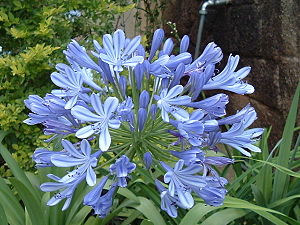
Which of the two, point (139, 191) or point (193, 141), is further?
point (139, 191)

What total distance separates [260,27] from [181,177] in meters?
2.68

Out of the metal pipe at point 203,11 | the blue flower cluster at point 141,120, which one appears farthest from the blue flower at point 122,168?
the metal pipe at point 203,11

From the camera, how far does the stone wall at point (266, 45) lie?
3.61 m

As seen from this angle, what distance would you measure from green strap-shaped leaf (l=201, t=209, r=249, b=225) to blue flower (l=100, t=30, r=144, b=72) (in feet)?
2.53

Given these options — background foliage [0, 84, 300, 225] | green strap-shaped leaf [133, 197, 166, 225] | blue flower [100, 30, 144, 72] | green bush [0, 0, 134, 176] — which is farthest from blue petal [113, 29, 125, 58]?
green bush [0, 0, 134, 176]

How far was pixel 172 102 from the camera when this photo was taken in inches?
53.8

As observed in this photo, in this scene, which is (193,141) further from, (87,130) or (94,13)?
(94,13)

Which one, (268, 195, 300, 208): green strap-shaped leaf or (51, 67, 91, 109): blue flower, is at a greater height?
(51, 67, 91, 109): blue flower

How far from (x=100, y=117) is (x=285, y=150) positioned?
3.47 feet

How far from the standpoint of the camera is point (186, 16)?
185 inches

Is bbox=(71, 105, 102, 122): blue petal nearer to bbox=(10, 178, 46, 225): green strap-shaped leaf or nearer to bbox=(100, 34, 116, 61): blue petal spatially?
bbox=(100, 34, 116, 61): blue petal

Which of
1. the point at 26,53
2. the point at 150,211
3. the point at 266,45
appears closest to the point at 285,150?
the point at 150,211

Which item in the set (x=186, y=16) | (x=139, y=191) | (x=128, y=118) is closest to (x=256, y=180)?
(x=139, y=191)

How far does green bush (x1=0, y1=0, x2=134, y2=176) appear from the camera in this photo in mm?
2695
